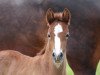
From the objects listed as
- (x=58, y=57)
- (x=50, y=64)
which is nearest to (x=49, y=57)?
(x=50, y=64)

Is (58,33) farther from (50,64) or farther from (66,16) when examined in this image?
(50,64)

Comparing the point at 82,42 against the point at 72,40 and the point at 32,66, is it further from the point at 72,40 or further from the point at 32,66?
the point at 32,66

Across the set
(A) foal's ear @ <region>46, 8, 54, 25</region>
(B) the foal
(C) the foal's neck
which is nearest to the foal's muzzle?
(B) the foal

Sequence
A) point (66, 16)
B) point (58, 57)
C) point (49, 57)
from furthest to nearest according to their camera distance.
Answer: point (49, 57), point (66, 16), point (58, 57)

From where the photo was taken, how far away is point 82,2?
42.0 feet

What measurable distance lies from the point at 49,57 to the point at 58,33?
2.05ft

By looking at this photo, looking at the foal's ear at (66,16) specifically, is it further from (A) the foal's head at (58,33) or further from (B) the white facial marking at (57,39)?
(B) the white facial marking at (57,39)

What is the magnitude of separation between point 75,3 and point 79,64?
101 cm

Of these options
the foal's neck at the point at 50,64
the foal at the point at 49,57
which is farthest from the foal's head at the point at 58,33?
the foal's neck at the point at 50,64

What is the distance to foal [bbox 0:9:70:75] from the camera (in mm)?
11336

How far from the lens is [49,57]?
11.9 metres

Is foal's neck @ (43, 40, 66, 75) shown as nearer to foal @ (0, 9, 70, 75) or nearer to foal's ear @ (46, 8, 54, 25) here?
foal @ (0, 9, 70, 75)

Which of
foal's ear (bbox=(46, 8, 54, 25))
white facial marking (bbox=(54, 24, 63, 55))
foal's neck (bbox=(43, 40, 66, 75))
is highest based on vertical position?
foal's ear (bbox=(46, 8, 54, 25))

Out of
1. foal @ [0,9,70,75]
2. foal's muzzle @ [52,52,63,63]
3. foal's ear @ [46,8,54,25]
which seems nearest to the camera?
foal's muzzle @ [52,52,63,63]
